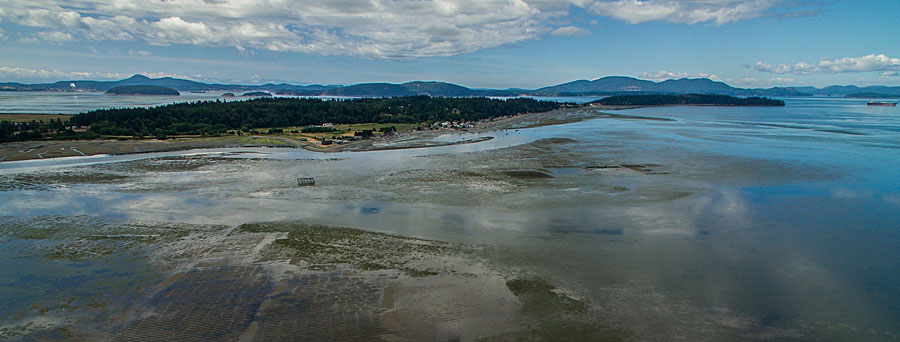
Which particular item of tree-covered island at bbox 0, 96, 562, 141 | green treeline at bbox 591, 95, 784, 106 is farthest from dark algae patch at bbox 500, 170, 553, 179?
green treeline at bbox 591, 95, 784, 106

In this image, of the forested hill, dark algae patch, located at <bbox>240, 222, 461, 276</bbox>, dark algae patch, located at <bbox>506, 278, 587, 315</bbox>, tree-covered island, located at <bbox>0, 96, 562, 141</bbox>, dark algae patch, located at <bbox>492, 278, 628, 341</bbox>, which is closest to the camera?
dark algae patch, located at <bbox>492, 278, 628, 341</bbox>

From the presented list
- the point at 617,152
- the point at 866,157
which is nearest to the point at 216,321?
the point at 617,152

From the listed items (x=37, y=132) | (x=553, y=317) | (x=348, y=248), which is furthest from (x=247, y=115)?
(x=553, y=317)

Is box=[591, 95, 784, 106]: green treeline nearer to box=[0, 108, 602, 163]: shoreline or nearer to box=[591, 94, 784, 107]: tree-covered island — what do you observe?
box=[591, 94, 784, 107]: tree-covered island

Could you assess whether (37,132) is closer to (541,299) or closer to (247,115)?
(247,115)

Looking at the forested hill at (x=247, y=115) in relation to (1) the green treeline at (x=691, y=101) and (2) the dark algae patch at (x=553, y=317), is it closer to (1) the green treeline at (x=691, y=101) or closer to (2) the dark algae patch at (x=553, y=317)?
(2) the dark algae patch at (x=553, y=317)

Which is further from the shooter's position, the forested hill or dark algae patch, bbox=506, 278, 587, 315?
the forested hill

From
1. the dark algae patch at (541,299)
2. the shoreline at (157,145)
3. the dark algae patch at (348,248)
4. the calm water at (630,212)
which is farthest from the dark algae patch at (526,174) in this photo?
the shoreline at (157,145)

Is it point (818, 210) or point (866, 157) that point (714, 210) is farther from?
point (866, 157)

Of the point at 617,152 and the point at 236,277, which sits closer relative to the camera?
the point at 236,277
